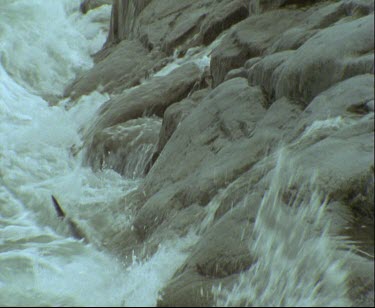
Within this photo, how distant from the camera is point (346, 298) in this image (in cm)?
345

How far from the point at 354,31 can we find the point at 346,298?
233 centimetres

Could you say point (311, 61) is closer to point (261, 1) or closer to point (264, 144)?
point (264, 144)

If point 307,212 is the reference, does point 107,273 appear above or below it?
below

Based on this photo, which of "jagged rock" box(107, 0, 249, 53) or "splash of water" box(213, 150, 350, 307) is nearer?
"splash of water" box(213, 150, 350, 307)

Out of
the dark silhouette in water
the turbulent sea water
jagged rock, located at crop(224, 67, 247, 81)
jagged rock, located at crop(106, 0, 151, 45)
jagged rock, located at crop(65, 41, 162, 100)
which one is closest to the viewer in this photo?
the turbulent sea water

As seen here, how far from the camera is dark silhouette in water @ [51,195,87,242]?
6289mm

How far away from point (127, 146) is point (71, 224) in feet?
4.80

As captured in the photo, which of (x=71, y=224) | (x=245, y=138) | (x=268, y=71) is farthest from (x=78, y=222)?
(x=268, y=71)

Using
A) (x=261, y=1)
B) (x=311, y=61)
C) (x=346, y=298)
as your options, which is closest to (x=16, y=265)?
(x=311, y=61)

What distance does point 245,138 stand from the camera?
558 cm

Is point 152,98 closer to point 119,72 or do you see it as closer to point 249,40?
point 249,40

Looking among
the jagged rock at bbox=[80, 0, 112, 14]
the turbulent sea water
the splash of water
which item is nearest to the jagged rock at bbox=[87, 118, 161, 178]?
the turbulent sea water

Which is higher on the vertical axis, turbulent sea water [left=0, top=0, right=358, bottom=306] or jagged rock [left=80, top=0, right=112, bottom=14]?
turbulent sea water [left=0, top=0, right=358, bottom=306]

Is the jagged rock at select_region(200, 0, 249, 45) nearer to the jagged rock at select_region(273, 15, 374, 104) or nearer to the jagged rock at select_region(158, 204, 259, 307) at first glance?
the jagged rock at select_region(273, 15, 374, 104)
